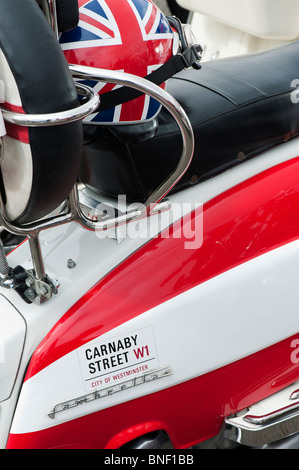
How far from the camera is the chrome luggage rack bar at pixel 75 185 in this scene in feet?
2.64

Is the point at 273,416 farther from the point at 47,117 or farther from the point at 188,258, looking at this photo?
the point at 47,117

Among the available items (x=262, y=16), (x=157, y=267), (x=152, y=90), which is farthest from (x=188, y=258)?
(x=262, y=16)

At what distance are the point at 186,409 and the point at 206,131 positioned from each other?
52 cm

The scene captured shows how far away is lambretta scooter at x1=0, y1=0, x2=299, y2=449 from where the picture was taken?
1011 millimetres

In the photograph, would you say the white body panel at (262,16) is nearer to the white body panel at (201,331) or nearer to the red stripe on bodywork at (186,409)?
the white body panel at (201,331)

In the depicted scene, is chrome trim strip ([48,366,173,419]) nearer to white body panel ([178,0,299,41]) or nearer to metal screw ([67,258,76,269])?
metal screw ([67,258,76,269])

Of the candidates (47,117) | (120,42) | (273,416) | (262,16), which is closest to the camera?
(47,117)

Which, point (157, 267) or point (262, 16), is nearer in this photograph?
point (157, 267)

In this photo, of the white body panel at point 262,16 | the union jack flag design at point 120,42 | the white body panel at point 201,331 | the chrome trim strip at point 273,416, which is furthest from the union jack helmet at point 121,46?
the white body panel at point 262,16

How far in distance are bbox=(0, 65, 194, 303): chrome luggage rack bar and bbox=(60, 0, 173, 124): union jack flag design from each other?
0.10 meters

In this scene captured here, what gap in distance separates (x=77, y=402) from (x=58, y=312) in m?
0.16

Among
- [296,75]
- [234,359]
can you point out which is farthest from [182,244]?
[296,75]

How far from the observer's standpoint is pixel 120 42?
0.97m

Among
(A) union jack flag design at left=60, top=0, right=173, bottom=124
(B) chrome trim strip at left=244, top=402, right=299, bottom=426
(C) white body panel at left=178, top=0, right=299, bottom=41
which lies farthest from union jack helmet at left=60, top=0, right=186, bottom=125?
(C) white body panel at left=178, top=0, right=299, bottom=41
